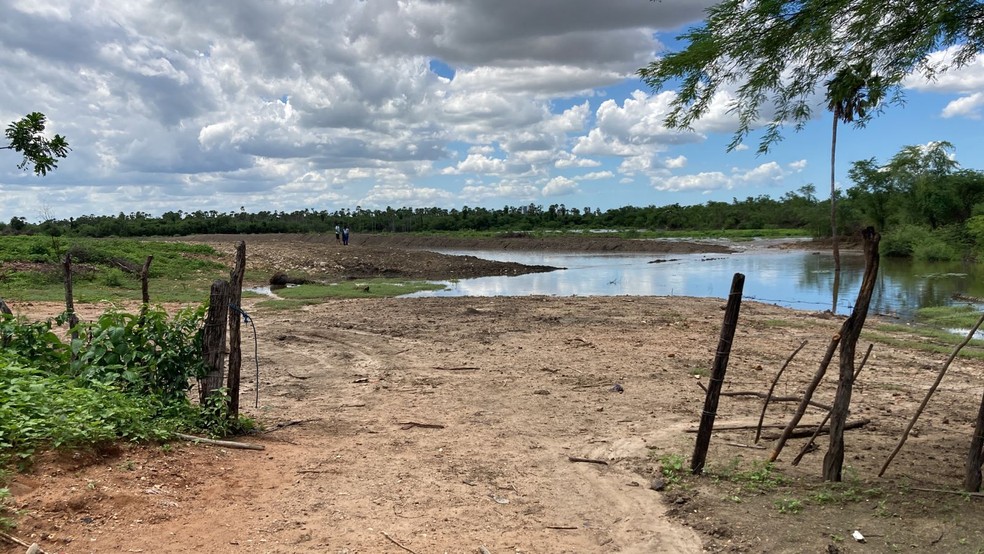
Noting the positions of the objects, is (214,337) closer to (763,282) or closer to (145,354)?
(145,354)

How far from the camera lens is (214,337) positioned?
597 cm

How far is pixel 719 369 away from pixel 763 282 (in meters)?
27.0

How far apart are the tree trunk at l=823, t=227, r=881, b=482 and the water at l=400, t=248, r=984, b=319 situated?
15.6 meters

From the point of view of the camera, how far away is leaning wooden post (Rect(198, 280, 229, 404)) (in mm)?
5945

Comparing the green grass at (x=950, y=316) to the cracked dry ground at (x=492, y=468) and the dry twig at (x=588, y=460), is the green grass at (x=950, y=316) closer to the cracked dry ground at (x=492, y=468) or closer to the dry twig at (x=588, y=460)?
the cracked dry ground at (x=492, y=468)

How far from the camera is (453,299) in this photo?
67.4 ft

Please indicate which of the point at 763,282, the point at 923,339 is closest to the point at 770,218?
the point at 763,282

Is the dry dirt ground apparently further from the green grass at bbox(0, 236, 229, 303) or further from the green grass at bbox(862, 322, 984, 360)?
the green grass at bbox(0, 236, 229, 303)

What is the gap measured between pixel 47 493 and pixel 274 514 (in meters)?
1.31

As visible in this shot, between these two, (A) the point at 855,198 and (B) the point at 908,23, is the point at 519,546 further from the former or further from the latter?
(A) the point at 855,198

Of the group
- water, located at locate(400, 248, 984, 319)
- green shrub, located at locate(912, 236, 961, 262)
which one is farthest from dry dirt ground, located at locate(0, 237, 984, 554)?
green shrub, located at locate(912, 236, 961, 262)

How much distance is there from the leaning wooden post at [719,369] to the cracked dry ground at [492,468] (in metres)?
0.24

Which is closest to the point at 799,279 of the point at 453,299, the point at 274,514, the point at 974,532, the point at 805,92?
the point at 453,299

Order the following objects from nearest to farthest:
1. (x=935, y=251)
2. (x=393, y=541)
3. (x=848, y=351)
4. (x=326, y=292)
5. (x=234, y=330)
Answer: (x=393, y=541) → (x=848, y=351) → (x=234, y=330) → (x=326, y=292) → (x=935, y=251)
